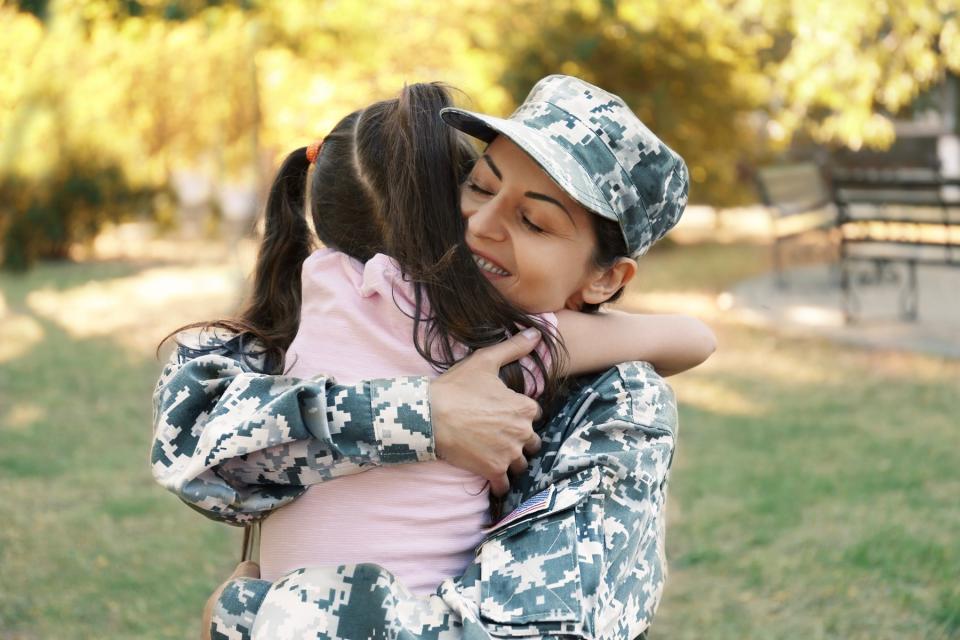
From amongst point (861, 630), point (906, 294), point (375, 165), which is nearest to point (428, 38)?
point (906, 294)

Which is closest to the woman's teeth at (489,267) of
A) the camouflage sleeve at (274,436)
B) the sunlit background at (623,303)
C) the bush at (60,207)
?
the camouflage sleeve at (274,436)

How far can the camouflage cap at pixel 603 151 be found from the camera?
1.90 metres

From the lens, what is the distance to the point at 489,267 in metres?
1.98

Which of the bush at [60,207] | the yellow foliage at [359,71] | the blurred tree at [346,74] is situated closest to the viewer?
the yellow foliage at [359,71]

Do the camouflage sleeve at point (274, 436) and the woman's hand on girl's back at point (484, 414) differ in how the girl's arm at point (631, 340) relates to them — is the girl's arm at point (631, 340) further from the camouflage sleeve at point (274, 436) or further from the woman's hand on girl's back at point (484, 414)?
the camouflage sleeve at point (274, 436)

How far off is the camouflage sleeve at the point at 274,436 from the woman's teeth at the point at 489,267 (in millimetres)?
240

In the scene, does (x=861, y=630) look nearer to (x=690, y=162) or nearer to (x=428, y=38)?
(x=690, y=162)

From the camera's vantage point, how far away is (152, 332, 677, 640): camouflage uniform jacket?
1.78 m

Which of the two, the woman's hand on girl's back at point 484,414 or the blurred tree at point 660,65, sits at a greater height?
the woman's hand on girl's back at point 484,414

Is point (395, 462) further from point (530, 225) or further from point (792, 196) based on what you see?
point (792, 196)

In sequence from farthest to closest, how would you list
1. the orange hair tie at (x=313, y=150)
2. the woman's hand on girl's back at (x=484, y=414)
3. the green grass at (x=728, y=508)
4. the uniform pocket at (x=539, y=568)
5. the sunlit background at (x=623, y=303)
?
the sunlit background at (x=623, y=303) → the green grass at (x=728, y=508) → the orange hair tie at (x=313, y=150) → the woman's hand on girl's back at (x=484, y=414) → the uniform pocket at (x=539, y=568)

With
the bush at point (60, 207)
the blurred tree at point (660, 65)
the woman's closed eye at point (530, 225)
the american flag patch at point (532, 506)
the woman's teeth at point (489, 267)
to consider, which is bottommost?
the bush at point (60, 207)

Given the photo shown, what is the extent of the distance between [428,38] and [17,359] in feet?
24.4

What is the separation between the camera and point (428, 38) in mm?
13922
